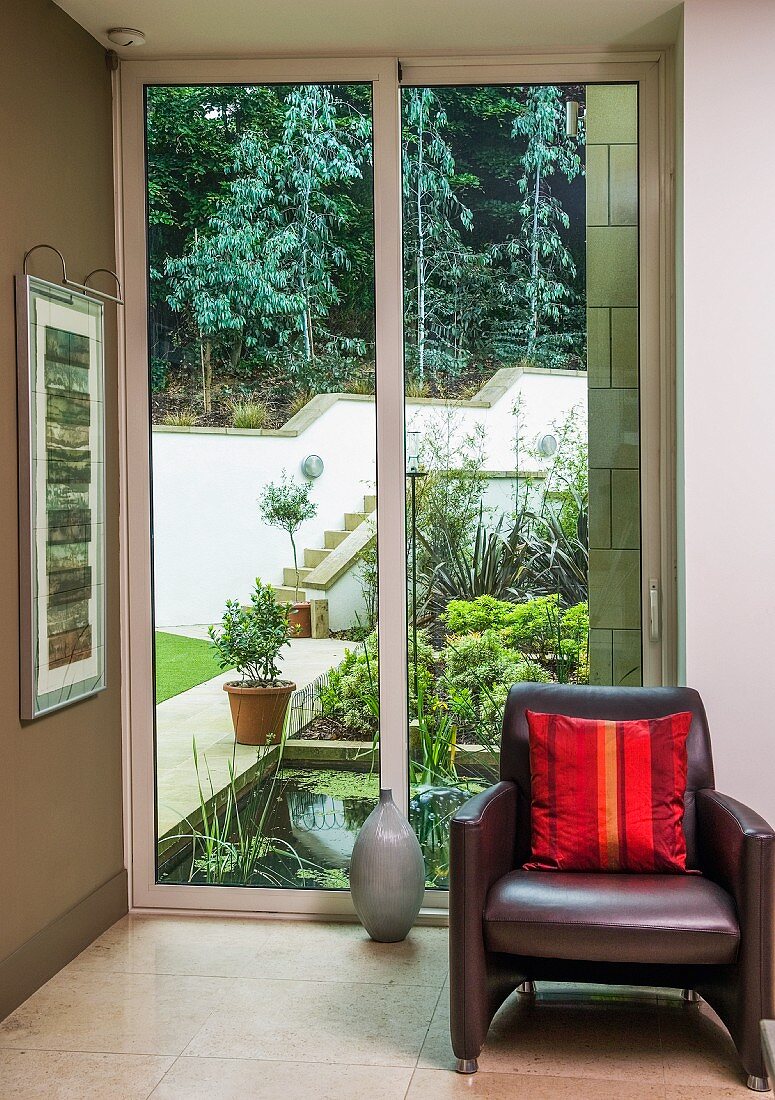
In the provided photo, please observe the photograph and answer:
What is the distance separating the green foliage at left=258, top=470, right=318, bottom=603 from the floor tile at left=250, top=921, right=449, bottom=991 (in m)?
1.09

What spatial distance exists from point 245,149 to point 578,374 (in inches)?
52.5

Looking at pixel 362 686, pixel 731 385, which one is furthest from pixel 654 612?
pixel 362 686

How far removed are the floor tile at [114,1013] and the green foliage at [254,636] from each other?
1.01 m

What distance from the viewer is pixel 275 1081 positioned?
8.79ft

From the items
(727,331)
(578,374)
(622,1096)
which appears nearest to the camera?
(622,1096)

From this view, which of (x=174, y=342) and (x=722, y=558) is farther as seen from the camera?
(x=174, y=342)

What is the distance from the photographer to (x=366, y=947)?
354 cm

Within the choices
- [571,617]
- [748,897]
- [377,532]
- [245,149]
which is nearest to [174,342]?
[245,149]

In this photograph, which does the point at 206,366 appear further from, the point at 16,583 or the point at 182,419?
the point at 16,583

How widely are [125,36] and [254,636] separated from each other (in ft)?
6.44

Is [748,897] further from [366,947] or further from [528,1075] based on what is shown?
[366,947]

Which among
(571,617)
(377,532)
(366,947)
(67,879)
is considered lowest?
(366,947)

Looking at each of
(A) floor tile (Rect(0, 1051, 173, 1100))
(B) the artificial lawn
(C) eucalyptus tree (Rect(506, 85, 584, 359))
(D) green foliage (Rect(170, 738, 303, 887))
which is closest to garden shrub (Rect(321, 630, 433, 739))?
(D) green foliage (Rect(170, 738, 303, 887))

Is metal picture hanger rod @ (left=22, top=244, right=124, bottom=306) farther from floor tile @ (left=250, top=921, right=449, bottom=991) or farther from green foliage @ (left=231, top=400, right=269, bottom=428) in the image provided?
floor tile @ (left=250, top=921, right=449, bottom=991)
